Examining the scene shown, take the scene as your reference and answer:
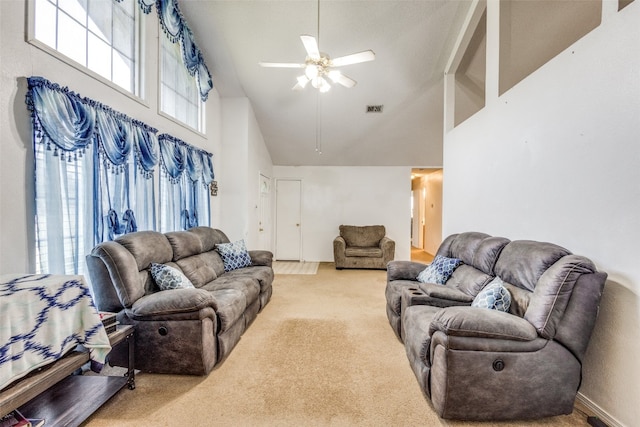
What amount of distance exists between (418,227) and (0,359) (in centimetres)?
887

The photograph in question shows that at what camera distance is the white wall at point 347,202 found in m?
6.71

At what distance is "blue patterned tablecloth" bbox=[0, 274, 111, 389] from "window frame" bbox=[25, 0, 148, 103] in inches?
61.8

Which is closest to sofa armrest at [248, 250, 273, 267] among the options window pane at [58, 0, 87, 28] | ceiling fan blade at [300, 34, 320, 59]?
ceiling fan blade at [300, 34, 320, 59]

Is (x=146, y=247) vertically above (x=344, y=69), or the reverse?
(x=344, y=69)

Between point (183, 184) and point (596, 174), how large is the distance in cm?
400

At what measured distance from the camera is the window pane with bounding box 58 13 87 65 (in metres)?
2.18

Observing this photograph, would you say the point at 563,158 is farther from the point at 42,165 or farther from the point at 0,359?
the point at 42,165

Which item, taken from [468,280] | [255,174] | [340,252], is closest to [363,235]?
[340,252]

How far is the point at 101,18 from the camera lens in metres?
2.59

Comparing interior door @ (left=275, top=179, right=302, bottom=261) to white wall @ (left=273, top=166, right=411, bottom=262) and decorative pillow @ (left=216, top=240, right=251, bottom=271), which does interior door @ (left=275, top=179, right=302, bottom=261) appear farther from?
decorative pillow @ (left=216, top=240, right=251, bottom=271)

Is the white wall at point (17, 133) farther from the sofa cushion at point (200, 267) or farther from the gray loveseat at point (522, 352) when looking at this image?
the gray loveseat at point (522, 352)

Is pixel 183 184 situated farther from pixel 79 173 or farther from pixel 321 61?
pixel 321 61

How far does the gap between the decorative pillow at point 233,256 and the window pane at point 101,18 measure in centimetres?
239

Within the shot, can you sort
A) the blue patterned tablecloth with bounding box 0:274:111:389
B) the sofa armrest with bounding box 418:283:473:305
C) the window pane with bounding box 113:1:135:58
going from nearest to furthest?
the blue patterned tablecloth with bounding box 0:274:111:389, the sofa armrest with bounding box 418:283:473:305, the window pane with bounding box 113:1:135:58
